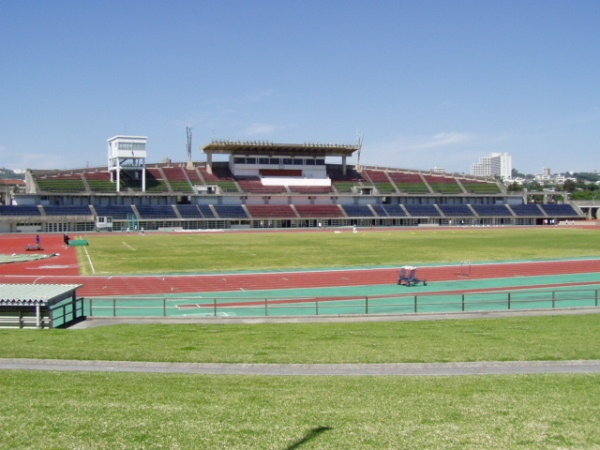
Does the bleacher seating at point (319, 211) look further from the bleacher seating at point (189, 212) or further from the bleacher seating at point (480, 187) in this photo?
the bleacher seating at point (480, 187)

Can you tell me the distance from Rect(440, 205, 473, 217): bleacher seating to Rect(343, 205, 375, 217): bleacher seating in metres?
14.9

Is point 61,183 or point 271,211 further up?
point 61,183

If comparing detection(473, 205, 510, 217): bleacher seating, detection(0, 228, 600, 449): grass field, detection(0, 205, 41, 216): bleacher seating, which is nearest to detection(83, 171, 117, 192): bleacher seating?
detection(0, 205, 41, 216): bleacher seating

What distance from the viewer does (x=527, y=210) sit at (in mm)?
118000

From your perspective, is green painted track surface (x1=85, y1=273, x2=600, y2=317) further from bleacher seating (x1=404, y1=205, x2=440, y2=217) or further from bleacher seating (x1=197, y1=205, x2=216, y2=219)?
bleacher seating (x1=404, y1=205, x2=440, y2=217)

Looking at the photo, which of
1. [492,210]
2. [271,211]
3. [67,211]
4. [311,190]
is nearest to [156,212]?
[67,211]

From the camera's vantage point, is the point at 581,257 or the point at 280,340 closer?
the point at 280,340

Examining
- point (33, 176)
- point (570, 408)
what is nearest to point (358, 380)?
point (570, 408)

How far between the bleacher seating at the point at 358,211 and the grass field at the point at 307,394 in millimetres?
86095

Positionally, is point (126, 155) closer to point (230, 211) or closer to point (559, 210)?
point (230, 211)

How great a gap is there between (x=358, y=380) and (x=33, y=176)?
98.1m

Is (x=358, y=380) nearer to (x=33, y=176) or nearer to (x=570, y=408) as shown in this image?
(x=570, y=408)

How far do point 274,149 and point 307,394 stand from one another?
349 feet

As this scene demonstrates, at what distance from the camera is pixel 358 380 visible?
12.8 m
